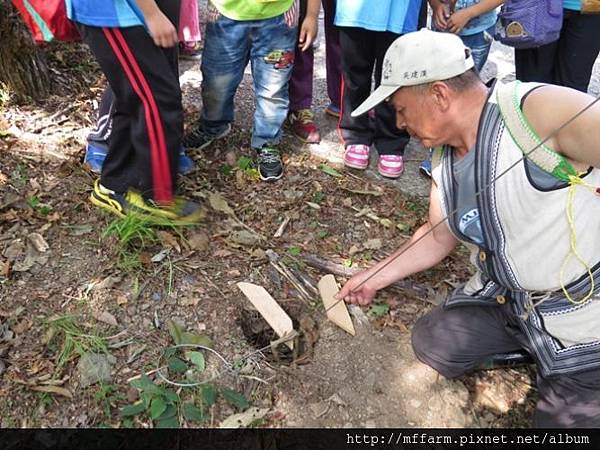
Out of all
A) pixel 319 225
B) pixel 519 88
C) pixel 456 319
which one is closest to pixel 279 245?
pixel 319 225

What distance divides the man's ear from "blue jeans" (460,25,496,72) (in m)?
1.44

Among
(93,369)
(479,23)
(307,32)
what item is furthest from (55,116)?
(479,23)

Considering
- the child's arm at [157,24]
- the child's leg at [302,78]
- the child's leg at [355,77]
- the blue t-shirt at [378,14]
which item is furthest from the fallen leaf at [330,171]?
the child's arm at [157,24]

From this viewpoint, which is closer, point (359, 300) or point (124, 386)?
point (124, 386)

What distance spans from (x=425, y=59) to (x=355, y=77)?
143 cm

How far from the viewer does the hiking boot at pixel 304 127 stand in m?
3.53

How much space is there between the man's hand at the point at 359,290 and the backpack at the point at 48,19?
5.42ft

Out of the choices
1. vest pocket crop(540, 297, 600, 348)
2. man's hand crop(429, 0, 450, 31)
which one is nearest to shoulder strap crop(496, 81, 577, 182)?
vest pocket crop(540, 297, 600, 348)

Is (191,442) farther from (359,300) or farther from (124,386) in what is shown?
(359,300)

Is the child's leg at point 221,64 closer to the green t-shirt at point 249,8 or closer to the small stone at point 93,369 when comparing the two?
the green t-shirt at point 249,8

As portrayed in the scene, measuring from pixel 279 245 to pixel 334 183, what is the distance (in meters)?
0.68

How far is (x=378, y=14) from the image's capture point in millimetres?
2781

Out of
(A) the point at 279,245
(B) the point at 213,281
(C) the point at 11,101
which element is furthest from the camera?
(C) the point at 11,101

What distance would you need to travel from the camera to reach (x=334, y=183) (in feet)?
10.6
